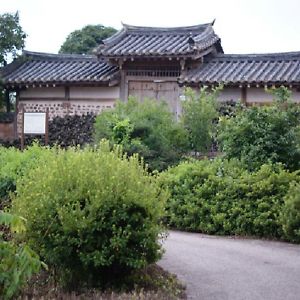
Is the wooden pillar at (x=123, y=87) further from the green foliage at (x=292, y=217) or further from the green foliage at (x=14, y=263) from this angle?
the green foliage at (x=14, y=263)

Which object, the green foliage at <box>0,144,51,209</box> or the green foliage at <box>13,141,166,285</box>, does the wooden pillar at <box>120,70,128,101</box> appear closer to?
the green foliage at <box>0,144,51,209</box>

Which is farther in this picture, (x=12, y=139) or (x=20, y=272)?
(x=12, y=139)

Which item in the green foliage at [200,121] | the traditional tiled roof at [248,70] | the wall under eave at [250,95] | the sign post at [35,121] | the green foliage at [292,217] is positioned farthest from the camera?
the wall under eave at [250,95]

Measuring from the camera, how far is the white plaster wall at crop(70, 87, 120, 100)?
22.4m

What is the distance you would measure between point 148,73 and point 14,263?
53.4ft

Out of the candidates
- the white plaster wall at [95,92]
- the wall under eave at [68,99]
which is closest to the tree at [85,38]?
the wall under eave at [68,99]

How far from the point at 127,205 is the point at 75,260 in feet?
2.97

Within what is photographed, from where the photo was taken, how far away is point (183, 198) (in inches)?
547

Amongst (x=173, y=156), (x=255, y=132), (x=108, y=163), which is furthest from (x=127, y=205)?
(x=173, y=156)

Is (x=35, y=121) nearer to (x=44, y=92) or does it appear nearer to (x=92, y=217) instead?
(x=44, y=92)

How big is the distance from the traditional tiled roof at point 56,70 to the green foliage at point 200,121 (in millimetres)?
4168

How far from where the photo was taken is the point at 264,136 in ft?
48.5

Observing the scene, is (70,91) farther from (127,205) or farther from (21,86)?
(127,205)

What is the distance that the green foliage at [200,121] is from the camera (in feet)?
60.7
